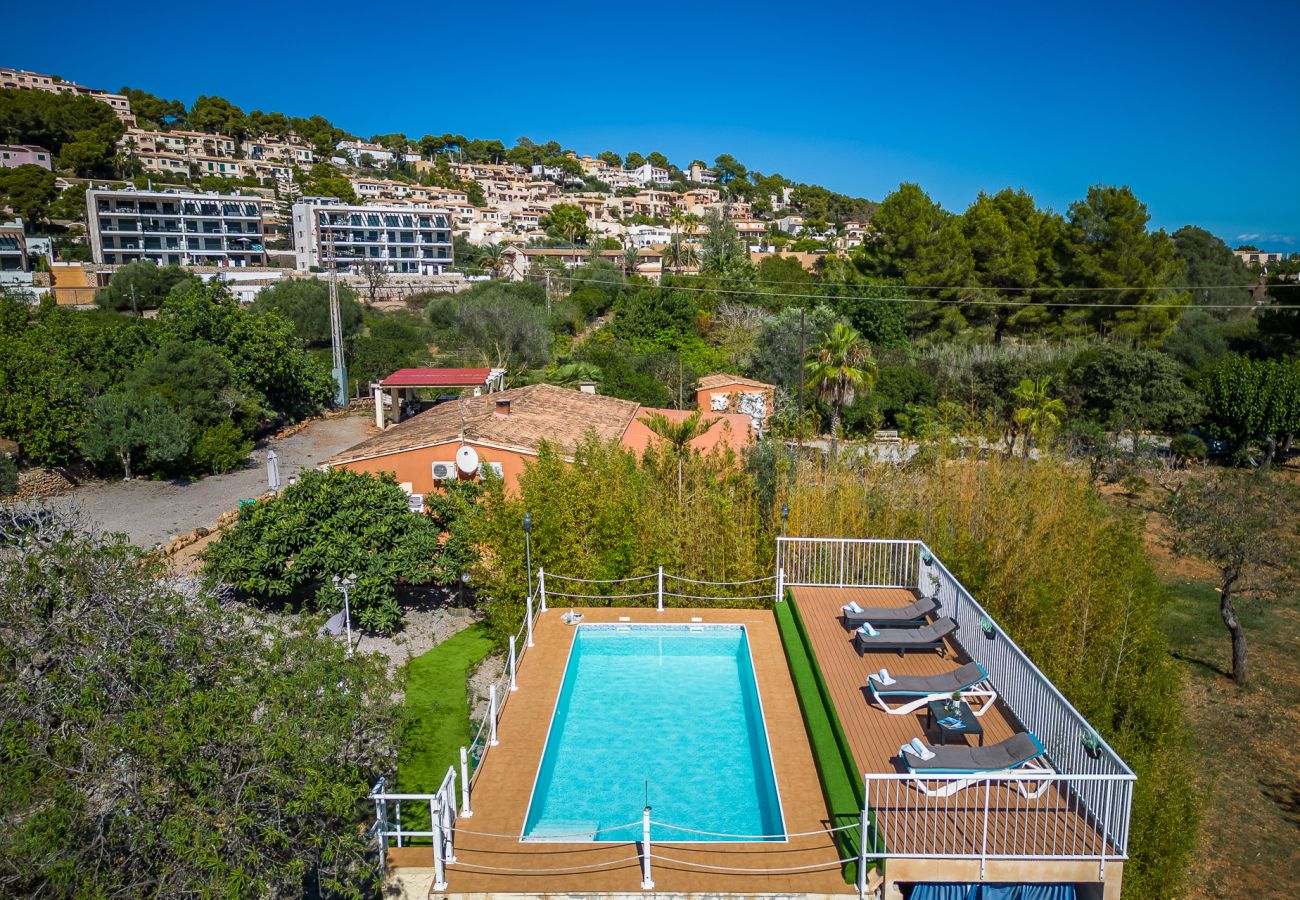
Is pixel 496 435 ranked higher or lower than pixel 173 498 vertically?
higher

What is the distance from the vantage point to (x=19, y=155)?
229ft

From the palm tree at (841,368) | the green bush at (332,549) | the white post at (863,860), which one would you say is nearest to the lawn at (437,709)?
the green bush at (332,549)

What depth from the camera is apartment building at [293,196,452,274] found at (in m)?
69.0

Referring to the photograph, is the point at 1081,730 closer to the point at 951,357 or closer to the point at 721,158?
the point at 951,357

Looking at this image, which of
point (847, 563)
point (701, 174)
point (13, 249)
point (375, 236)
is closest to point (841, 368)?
point (847, 563)

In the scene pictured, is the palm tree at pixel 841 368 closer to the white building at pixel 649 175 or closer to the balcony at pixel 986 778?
the balcony at pixel 986 778

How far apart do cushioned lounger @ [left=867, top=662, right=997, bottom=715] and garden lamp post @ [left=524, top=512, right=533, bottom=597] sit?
16.8ft

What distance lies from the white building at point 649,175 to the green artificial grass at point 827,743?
5602 inches

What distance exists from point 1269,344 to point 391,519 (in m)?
31.3

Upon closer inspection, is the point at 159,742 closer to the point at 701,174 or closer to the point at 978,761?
the point at 978,761

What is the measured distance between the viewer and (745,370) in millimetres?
34719

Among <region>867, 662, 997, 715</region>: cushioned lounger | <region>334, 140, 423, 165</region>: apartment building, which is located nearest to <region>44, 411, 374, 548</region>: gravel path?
<region>867, 662, 997, 715</region>: cushioned lounger

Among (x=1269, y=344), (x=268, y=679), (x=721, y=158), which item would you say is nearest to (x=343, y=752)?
(x=268, y=679)

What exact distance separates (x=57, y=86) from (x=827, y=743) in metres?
130
